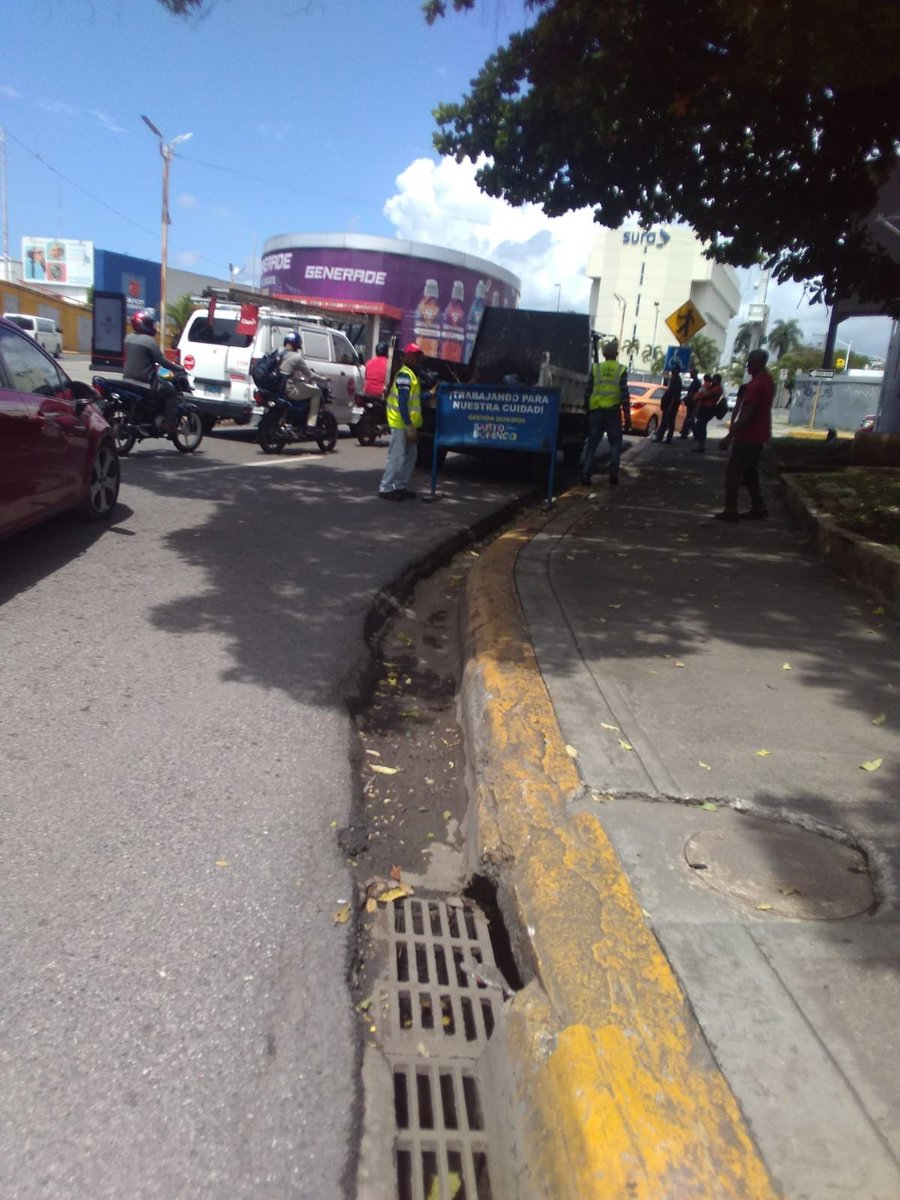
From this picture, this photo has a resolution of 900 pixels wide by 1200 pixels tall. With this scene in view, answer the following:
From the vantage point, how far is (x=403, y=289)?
4728cm

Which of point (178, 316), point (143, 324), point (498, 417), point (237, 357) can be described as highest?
point (178, 316)

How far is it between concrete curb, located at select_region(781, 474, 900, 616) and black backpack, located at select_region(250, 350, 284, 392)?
801 cm

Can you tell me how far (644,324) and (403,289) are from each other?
3363 inches

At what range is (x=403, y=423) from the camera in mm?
9969

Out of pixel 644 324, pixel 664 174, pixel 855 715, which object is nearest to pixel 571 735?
pixel 855 715

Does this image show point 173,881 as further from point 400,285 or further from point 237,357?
point 400,285

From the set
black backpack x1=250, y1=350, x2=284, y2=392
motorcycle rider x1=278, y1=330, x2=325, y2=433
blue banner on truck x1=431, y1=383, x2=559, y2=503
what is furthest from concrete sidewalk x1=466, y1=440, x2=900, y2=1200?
black backpack x1=250, y1=350, x2=284, y2=392

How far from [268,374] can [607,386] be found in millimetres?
5124

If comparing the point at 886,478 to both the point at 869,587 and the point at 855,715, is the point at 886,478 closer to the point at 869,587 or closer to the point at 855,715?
the point at 869,587

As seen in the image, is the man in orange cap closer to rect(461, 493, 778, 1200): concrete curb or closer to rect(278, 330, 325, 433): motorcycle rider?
rect(278, 330, 325, 433): motorcycle rider

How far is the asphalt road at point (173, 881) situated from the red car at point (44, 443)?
512 millimetres

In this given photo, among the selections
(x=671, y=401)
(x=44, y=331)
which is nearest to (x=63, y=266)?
(x=44, y=331)

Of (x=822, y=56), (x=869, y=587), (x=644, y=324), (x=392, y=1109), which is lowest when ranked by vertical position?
(x=392, y=1109)

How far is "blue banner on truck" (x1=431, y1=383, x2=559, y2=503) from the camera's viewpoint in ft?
32.8
